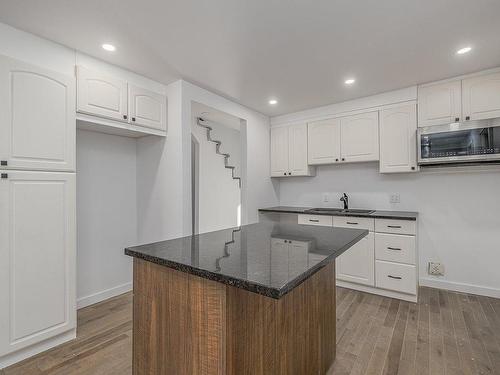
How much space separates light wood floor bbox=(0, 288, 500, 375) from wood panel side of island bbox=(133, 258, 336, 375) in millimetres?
706

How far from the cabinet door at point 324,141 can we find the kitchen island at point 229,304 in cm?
230

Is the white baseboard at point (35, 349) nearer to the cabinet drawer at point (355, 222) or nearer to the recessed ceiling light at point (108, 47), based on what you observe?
the recessed ceiling light at point (108, 47)

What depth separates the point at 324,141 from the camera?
12.2ft

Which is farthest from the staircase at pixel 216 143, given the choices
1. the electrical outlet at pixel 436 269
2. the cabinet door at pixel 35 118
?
the electrical outlet at pixel 436 269

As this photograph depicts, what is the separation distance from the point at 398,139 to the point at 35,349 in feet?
13.3

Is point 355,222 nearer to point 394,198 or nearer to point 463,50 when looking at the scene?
point 394,198

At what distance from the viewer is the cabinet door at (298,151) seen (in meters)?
3.91

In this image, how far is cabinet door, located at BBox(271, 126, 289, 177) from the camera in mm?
4109

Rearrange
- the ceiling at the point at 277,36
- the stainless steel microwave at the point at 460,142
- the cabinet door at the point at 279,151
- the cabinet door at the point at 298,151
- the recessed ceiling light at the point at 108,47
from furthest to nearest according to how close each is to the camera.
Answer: the cabinet door at the point at 279,151 < the cabinet door at the point at 298,151 < the stainless steel microwave at the point at 460,142 < the recessed ceiling light at the point at 108,47 < the ceiling at the point at 277,36

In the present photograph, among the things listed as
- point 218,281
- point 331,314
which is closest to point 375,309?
point 331,314

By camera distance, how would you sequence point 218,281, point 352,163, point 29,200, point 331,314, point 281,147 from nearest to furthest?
point 218,281 → point 331,314 → point 29,200 → point 352,163 → point 281,147

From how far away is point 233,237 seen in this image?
5.29 feet

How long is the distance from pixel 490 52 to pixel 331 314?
2707 millimetres

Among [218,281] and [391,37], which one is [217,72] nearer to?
[391,37]
